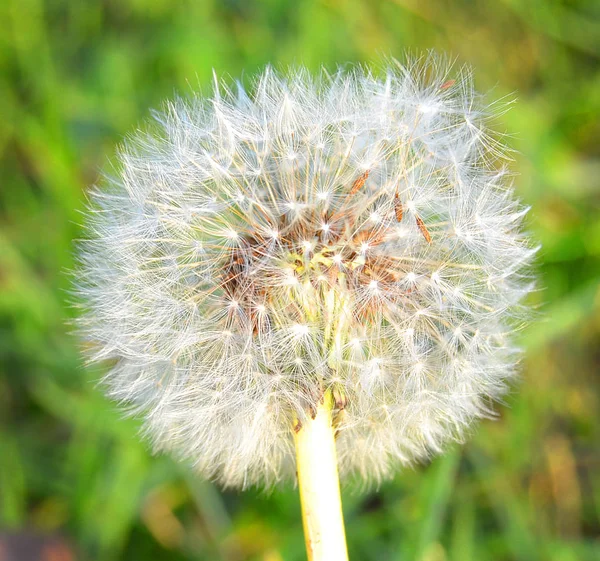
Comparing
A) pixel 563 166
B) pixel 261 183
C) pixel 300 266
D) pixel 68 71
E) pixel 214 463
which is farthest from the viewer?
pixel 68 71

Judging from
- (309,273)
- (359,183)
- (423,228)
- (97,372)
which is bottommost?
(309,273)

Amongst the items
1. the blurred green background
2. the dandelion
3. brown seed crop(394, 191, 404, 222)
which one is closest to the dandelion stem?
the dandelion

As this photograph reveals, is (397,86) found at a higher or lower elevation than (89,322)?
higher

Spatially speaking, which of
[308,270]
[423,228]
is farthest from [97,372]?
[423,228]

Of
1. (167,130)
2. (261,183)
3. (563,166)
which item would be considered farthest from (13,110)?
(563,166)

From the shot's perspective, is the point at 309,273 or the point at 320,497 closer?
the point at 320,497

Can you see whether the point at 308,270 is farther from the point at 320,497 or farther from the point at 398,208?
the point at 320,497

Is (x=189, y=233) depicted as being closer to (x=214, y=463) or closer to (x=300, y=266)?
(x=300, y=266)
